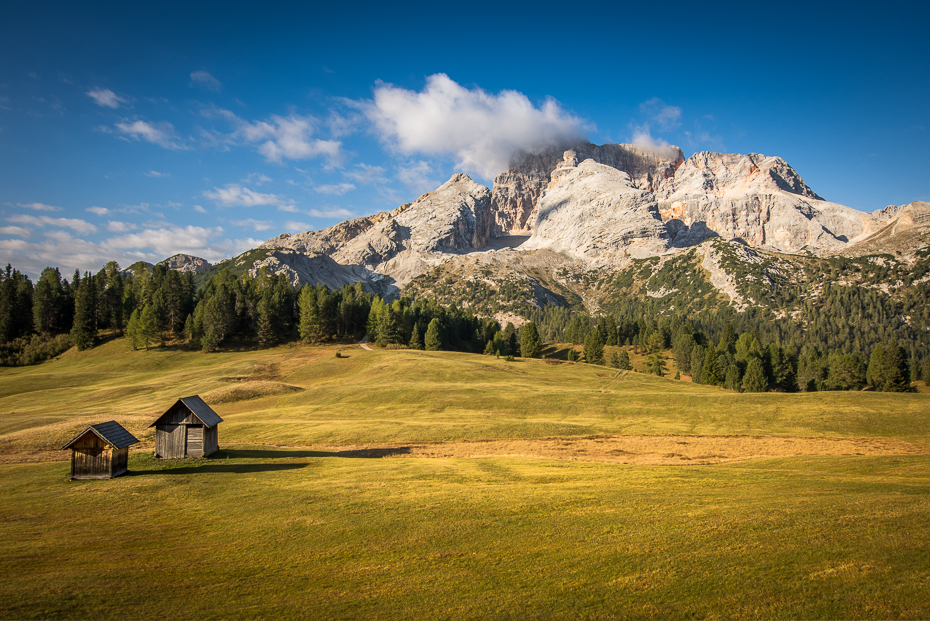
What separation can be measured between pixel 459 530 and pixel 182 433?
33239 mm

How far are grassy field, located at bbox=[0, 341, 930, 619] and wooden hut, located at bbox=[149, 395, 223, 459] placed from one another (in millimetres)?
2093

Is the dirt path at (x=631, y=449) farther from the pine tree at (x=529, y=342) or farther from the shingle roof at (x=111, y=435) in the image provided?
the pine tree at (x=529, y=342)

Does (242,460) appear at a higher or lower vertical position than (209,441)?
lower

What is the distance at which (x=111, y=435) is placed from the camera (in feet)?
113

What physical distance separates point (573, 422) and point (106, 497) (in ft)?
162

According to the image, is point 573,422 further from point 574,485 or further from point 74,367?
point 74,367

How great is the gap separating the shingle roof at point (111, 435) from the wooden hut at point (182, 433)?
460cm

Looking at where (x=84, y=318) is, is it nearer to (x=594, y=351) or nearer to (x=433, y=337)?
(x=433, y=337)

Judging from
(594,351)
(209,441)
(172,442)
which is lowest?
(594,351)

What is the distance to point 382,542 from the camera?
20000 mm

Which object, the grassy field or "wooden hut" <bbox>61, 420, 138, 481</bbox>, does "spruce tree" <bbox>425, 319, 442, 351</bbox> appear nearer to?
the grassy field

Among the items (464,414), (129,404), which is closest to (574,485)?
(464,414)

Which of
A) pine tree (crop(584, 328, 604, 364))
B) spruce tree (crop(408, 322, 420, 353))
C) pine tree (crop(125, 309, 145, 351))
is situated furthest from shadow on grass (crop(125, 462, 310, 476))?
pine tree (crop(584, 328, 604, 364))

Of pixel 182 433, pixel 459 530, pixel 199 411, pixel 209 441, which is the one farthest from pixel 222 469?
pixel 459 530
